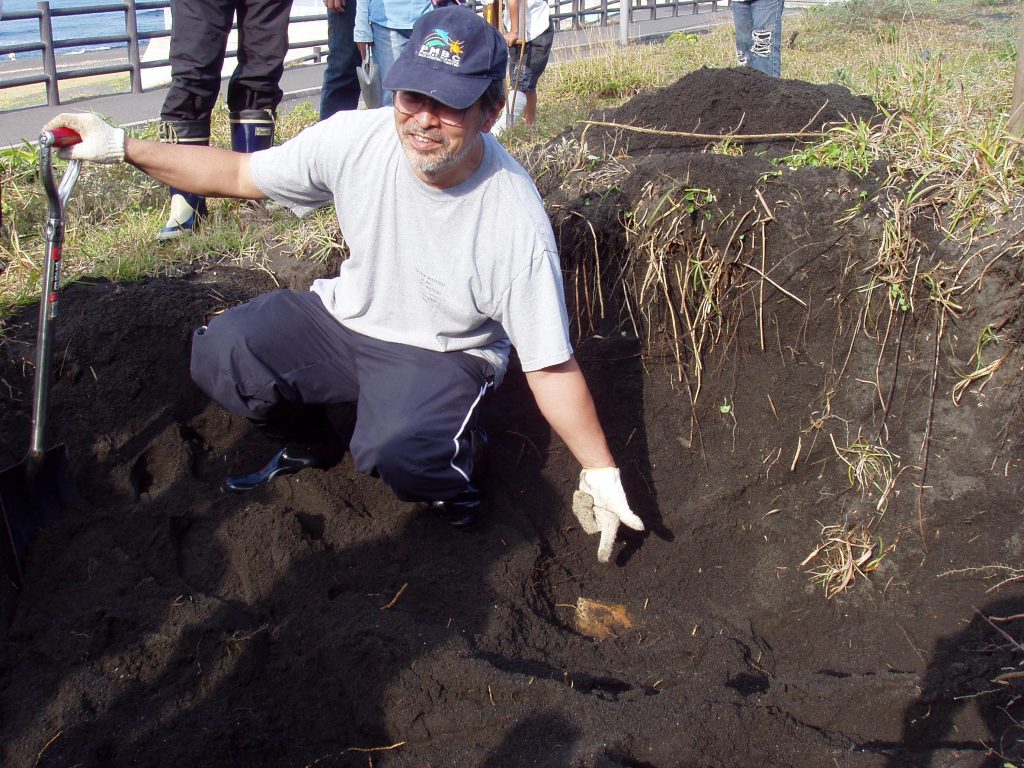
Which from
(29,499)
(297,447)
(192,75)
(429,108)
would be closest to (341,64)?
(192,75)

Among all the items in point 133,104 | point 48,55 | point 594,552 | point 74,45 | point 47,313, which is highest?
point 74,45

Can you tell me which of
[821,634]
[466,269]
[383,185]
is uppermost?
[383,185]

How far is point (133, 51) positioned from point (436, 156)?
1047cm

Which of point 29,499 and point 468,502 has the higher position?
point 29,499

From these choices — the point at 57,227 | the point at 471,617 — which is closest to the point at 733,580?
the point at 471,617

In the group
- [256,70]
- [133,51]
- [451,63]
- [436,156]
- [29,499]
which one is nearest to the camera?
[451,63]

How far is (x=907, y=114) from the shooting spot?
3.65 metres

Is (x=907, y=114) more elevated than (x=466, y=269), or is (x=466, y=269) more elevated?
(x=907, y=114)

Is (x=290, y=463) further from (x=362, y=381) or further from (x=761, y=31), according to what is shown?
(x=761, y=31)

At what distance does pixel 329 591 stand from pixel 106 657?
65 cm

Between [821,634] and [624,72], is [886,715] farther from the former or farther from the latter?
[624,72]

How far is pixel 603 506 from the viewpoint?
276 centimetres

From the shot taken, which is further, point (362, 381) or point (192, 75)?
point (192, 75)

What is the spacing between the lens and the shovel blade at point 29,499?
2453mm
